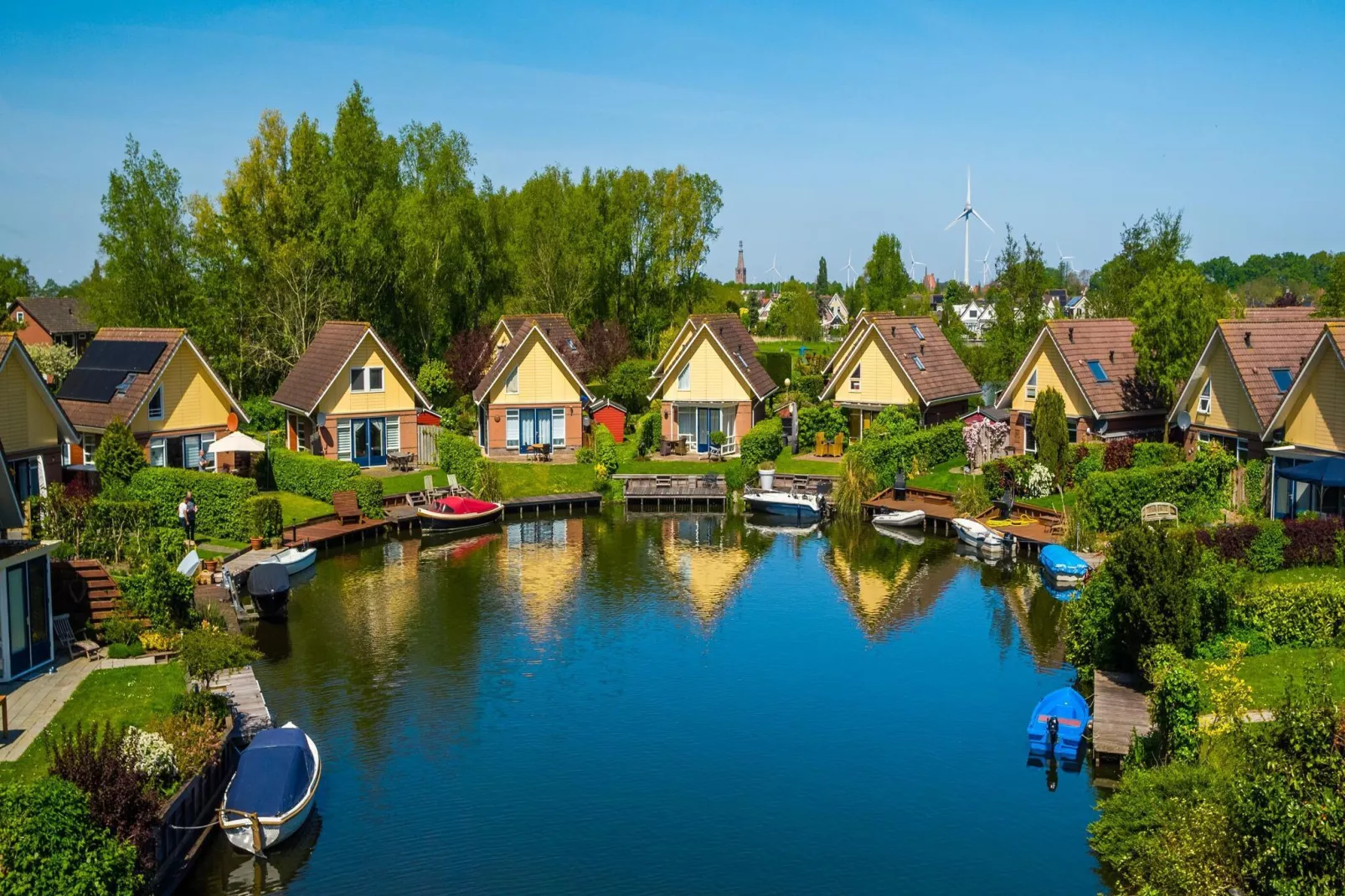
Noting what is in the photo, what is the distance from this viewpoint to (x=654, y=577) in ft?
151

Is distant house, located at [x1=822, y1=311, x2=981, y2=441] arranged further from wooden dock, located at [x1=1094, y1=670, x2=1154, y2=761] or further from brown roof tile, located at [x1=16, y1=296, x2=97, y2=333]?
brown roof tile, located at [x1=16, y1=296, x2=97, y2=333]

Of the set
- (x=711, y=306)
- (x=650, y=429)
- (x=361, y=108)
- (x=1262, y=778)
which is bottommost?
(x=1262, y=778)

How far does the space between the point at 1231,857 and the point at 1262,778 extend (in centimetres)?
246

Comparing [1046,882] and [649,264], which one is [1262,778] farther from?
[649,264]

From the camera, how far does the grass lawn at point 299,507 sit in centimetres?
5059

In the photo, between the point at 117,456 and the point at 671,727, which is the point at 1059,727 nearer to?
the point at 671,727

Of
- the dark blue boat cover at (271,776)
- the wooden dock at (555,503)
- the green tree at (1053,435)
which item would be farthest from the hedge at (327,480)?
the green tree at (1053,435)

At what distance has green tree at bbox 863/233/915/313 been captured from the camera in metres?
136

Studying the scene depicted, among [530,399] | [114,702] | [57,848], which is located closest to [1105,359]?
[530,399]

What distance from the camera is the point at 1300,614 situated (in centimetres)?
3048

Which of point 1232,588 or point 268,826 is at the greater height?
point 1232,588

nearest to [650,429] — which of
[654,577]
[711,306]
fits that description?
→ [654,577]

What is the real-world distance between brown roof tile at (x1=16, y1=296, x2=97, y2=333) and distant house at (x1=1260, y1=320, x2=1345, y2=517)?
10125 cm

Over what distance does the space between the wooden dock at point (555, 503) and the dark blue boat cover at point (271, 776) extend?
1257 inches
